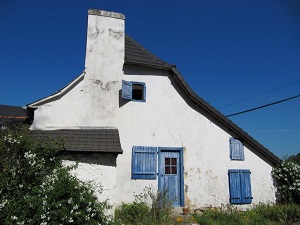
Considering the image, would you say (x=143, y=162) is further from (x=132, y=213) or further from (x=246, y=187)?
(x=246, y=187)

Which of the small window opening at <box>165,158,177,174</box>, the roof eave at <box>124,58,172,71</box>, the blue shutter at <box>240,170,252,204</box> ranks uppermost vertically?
the roof eave at <box>124,58,172,71</box>

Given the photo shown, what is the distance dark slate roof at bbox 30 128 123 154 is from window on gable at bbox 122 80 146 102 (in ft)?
4.72

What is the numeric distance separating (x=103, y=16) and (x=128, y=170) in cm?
621

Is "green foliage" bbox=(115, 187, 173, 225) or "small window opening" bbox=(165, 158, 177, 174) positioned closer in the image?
"green foliage" bbox=(115, 187, 173, 225)

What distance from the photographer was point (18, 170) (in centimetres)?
586

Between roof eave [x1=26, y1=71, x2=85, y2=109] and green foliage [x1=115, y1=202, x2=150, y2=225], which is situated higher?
roof eave [x1=26, y1=71, x2=85, y2=109]

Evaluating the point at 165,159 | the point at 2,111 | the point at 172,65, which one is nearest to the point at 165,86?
the point at 172,65

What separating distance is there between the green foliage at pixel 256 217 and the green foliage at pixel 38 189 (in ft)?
12.0

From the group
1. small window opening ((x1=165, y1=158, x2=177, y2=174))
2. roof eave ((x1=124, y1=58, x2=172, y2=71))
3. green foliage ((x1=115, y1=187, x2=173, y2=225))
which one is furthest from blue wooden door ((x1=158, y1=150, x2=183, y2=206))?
roof eave ((x1=124, y1=58, x2=172, y2=71))

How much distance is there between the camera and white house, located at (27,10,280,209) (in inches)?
346

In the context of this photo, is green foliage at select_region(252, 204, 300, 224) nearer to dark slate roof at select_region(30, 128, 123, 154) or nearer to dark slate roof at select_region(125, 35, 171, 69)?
dark slate roof at select_region(30, 128, 123, 154)

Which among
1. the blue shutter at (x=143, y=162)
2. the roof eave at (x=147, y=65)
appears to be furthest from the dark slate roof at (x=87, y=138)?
the roof eave at (x=147, y=65)

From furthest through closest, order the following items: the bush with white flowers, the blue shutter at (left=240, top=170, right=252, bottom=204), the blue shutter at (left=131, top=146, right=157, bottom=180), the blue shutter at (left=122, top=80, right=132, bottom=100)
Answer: the bush with white flowers < the blue shutter at (left=240, top=170, right=252, bottom=204) < the blue shutter at (left=122, top=80, right=132, bottom=100) < the blue shutter at (left=131, top=146, right=157, bottom=180)

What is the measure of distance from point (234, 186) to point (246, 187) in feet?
2.01
